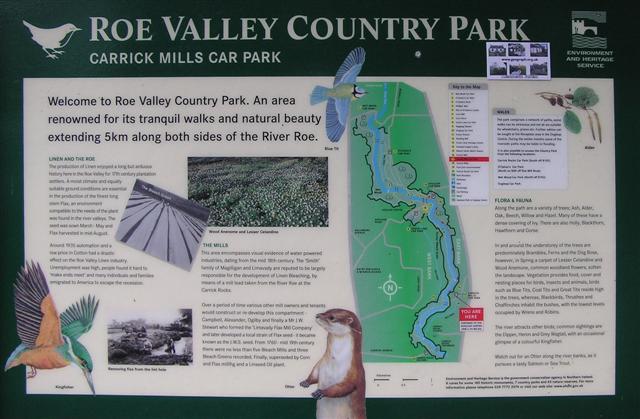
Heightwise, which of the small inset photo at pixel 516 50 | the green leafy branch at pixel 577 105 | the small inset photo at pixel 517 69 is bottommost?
the green leafy branch at pixel 577 105

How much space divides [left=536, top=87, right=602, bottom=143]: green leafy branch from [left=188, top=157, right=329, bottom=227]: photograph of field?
142 centimetres

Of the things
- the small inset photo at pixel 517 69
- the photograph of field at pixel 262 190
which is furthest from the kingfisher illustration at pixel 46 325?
the small inset photo at pixel 517 69

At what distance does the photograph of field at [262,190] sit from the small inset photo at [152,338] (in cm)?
62

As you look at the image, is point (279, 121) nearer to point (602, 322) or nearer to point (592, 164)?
point (592, 164)

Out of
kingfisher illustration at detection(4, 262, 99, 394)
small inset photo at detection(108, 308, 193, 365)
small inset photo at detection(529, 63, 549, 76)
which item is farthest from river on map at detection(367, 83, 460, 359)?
kingfisher illustration at detection(4, 262, 99, 394)

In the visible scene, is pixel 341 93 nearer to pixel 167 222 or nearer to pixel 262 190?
pixel 262 190

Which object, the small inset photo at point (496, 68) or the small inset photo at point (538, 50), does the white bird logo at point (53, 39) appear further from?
the small inset photo at point (538, 50)

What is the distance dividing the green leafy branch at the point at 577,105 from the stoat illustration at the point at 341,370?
5.65 ft

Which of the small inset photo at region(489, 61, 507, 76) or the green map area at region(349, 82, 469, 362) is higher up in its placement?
the small inset photo at region(489, 61, 507, 76)

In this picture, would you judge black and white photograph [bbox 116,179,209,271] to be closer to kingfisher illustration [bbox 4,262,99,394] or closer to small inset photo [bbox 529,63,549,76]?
kingfisher illustration [bbox 4,262,99,394]

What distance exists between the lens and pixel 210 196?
285 cm

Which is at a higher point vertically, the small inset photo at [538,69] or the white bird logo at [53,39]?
the white bird logo at [53,39]

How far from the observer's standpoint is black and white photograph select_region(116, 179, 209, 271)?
284cm

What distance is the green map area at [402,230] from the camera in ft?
9.32
